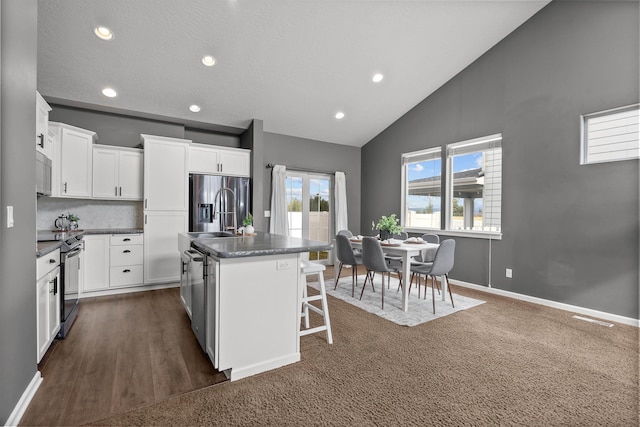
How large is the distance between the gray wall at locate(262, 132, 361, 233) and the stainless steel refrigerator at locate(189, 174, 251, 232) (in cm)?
79

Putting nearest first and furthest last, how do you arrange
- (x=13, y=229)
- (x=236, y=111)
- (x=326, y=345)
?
(x=13, y=229), (x=326, y=345), (x=236, y=111)

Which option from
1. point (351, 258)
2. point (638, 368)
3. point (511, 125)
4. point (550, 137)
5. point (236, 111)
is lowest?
point (638, 368)

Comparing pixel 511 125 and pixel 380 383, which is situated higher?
pixel 511 125

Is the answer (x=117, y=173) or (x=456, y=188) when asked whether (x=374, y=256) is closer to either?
(x=456, y=188)

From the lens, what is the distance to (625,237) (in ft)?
10.2

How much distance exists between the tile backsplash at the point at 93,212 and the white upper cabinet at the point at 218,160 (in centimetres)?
112

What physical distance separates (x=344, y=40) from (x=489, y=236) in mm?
3452

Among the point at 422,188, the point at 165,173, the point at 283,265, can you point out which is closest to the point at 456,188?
the point at 422,188

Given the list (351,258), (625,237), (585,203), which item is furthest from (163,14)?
(625,237)

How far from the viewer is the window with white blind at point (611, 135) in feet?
10.3

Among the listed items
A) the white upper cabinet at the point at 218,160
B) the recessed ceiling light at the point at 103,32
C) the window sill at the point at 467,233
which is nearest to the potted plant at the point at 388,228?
the window sill at the point at 467,233

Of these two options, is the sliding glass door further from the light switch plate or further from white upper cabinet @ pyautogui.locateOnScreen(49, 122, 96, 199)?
the light switch plate

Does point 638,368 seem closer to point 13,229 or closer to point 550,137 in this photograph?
point 550,137

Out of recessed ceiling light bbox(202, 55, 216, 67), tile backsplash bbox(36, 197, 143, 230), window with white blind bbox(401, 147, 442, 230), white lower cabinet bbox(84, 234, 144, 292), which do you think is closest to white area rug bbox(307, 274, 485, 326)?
window with white blind bbox(401, 147, 442, 230)
